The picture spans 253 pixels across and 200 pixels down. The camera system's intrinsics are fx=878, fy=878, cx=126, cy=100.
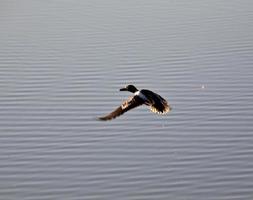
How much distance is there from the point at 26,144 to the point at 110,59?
190 inches

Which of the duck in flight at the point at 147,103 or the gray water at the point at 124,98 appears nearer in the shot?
the duck in flight at the point at 147,103

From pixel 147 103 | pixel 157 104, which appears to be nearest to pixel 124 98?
pixel 147 103

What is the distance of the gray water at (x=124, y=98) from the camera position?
13.1m

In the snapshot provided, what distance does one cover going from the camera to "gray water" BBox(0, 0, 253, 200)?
13109 millimetres

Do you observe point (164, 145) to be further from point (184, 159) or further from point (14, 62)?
point (14, 62)

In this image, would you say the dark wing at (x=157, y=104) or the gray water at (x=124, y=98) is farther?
the gray water at (x=124, y=98)

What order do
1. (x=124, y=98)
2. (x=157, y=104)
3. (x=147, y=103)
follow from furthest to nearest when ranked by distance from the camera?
(x=124, y=98) < (x=147, y=103) < (x=157, y=104)

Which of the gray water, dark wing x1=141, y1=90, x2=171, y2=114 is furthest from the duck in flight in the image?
the gray water

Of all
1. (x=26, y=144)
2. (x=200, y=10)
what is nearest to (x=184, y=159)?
(x=26, y=144)

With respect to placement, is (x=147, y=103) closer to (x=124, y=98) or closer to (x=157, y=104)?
(x=157, y=104)

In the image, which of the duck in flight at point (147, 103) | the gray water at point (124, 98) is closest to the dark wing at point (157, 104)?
the duck in flight at point (147, 103)

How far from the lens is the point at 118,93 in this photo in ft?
54.4

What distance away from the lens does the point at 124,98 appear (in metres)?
16.3

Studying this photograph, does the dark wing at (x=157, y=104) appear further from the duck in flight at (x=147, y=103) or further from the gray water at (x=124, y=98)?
the gray water at (x=124, y=98)
